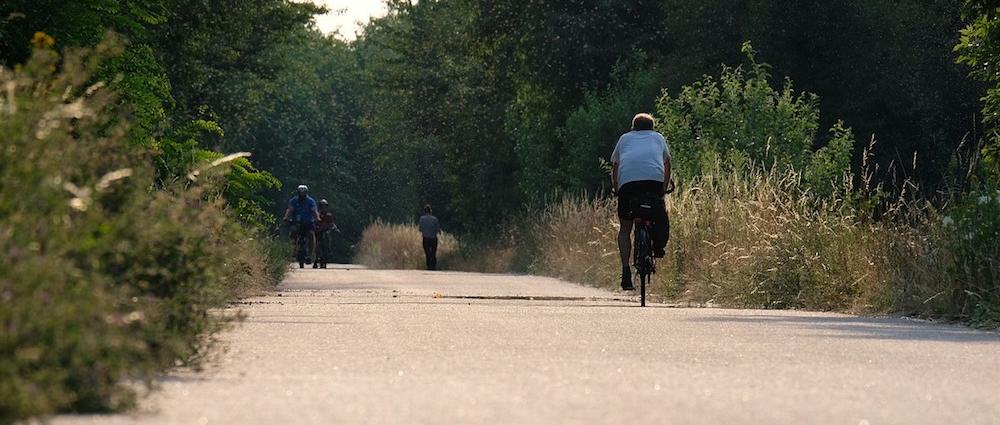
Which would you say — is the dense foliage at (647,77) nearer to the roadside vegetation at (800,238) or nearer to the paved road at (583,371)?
the roadside vegetation at (800,238)

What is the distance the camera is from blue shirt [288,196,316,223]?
4294 cm

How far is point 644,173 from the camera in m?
19.5

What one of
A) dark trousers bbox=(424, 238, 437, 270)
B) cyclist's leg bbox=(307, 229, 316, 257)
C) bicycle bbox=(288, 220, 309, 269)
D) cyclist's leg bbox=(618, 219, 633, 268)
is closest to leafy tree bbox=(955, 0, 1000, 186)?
cyclist's leg bbox=(618, 219, 633, 268)

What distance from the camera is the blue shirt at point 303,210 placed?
4294 cm

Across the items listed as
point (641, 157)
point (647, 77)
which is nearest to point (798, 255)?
point (641, 157)

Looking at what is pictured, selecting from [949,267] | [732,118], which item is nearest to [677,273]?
[949,267]

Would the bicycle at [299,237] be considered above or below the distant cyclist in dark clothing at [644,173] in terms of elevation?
above

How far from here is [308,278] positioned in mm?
33625

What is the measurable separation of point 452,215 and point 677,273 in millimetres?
54348

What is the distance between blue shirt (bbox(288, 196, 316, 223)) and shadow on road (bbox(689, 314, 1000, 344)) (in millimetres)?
26474

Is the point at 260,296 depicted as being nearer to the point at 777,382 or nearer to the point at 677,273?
the point at 677,273

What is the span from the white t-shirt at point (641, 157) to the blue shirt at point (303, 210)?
23.8 m

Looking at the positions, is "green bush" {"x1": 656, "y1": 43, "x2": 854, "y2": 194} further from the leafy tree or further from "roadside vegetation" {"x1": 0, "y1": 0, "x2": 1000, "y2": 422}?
the leafy tree

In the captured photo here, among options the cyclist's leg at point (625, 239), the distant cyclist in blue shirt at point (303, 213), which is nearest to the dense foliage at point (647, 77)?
the distant cyclist in blue shirt at point (303, 213)
